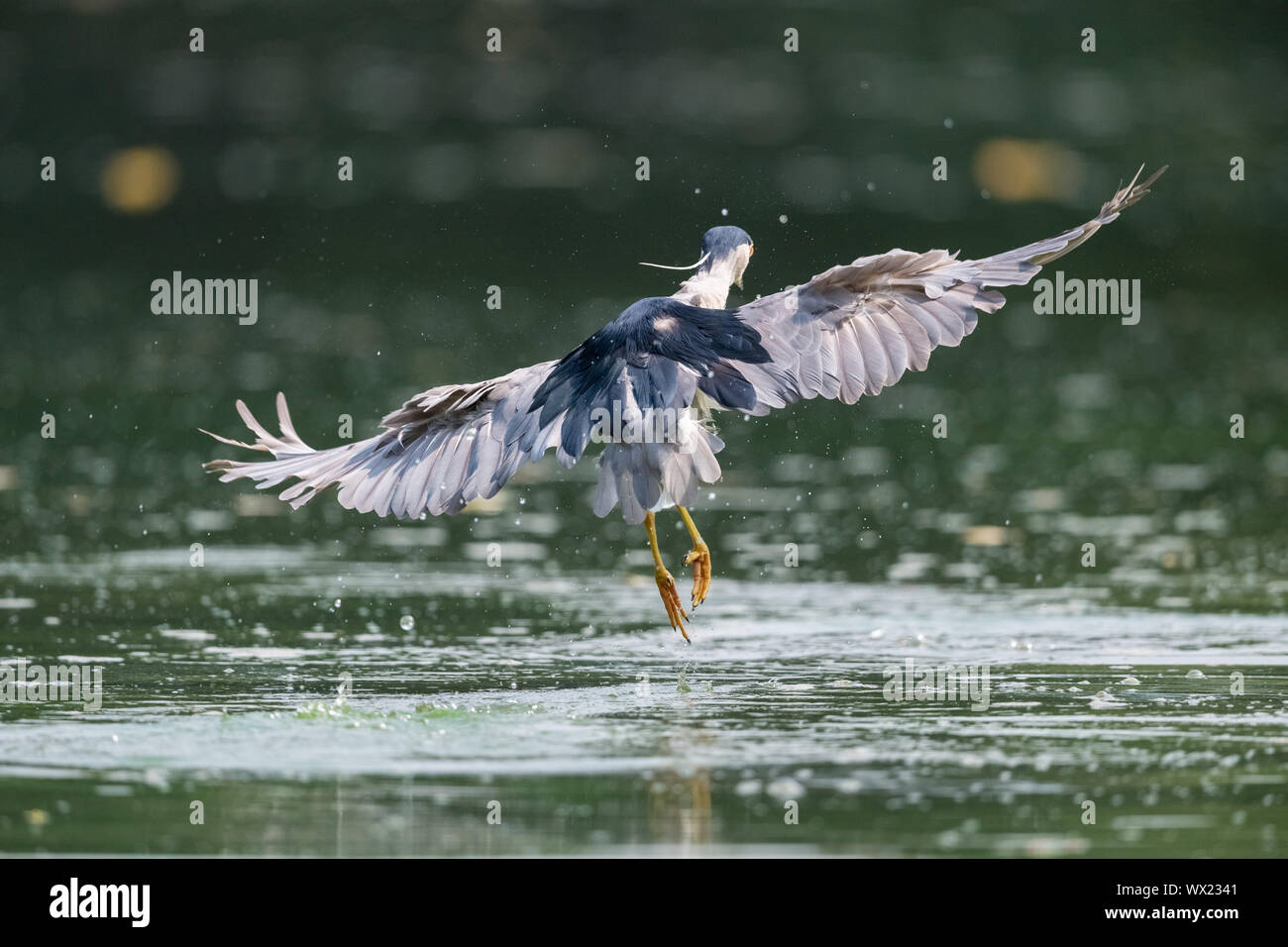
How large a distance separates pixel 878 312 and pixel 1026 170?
2493 cm

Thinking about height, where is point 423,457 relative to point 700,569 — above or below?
above

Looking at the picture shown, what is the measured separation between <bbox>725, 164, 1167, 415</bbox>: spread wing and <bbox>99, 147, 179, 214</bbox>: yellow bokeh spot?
2410 centimetres

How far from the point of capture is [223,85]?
119 feet

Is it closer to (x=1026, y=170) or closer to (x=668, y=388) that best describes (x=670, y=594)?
(x=668, y=388)

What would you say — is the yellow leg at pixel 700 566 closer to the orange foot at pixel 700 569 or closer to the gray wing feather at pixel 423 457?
the orange foot at pixel 700 569

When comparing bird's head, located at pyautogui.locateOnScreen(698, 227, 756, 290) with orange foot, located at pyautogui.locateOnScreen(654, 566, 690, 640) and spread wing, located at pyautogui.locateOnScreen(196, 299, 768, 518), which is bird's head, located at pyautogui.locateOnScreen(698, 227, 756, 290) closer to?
spread wing, located at pyautogui.locateOnScreen(196, 299, 768, 518)

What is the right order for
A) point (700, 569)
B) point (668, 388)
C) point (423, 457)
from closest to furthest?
point (668, 388) → point (423, 457) → point (700, 569)

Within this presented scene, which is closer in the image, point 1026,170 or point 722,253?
point 722,253

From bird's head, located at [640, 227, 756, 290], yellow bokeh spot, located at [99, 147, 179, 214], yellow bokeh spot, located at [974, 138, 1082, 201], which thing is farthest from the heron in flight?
yellow bokeh spot, located at [974, 138, 1082, 201]

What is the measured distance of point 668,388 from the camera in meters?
9.23

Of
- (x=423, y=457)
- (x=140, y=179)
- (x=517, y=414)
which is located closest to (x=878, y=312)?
(x=517, y=414)

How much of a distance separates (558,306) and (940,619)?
17498 mm

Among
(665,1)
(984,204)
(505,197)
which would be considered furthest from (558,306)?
(665,1)
